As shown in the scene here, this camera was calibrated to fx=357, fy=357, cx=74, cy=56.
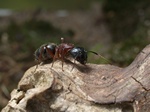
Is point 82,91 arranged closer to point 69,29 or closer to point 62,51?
point 62,51

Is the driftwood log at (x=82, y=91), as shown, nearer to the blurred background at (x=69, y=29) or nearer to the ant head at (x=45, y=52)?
the ant head at (x=45, y=52)

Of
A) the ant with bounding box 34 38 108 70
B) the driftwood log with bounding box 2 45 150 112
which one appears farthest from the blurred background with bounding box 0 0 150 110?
the driftwood log with bounding box 2 45 150 112

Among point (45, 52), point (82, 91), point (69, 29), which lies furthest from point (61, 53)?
point (69, 29)

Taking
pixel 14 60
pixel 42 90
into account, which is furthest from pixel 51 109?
pixel 14 60

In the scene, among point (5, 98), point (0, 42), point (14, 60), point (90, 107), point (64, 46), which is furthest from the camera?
point (0, 42)

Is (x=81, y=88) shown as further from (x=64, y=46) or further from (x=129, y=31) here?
(x=129, y=31)
